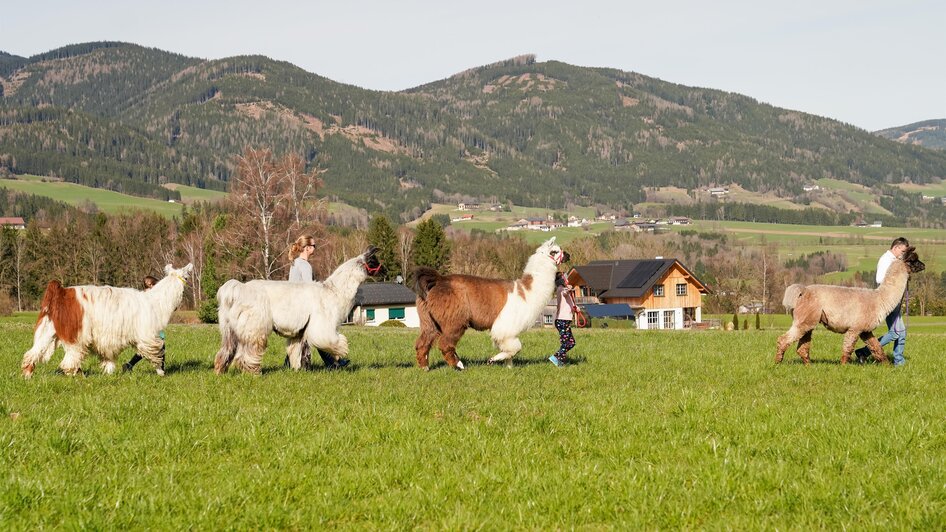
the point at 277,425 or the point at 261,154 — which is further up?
the point at 261,154

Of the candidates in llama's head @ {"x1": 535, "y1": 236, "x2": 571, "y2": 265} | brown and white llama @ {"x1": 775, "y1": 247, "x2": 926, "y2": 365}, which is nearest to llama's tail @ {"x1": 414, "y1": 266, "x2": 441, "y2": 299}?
llama's head @ {"x1": 535, "y1": 236, "x2": 571, "y2": 265}

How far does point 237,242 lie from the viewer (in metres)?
55.3

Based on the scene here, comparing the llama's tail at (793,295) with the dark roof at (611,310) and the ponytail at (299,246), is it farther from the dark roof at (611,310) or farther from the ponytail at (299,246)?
the dark roof at (611,310)

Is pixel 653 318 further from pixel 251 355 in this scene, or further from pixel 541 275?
pixel 251 355

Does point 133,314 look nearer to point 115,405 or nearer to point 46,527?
point 115,405

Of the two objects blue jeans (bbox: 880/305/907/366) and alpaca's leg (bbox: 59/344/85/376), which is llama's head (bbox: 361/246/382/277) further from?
blue jeans (bbox: 880/305/907/366)

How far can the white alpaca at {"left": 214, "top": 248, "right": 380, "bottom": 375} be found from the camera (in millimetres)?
12734

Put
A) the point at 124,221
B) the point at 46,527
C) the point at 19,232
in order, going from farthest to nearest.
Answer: the point at 124,221
the point at 19,232
the point at 46,527

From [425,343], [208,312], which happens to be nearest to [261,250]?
[208,312]

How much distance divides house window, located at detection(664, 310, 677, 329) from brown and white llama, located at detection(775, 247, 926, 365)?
73.7 meters

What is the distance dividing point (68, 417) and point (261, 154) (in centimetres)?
5029

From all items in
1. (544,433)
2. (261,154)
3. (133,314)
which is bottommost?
(544,433)

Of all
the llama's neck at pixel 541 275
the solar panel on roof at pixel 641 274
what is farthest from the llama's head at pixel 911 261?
the solar panel on roof at pixel 641 274

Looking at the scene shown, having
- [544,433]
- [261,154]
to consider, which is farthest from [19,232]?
[544,433]
